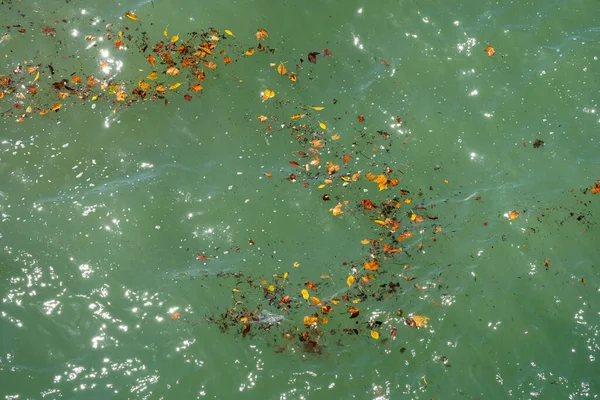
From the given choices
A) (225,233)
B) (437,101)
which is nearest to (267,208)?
Result: (225,233)

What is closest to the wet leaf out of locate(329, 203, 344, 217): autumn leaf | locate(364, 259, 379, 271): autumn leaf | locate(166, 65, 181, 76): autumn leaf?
locate(364, 259, 379, 271): autumn leaf

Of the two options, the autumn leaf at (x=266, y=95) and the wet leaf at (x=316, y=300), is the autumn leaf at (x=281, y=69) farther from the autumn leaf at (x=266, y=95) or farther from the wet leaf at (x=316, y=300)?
the wet leaf at (x=316, y=300)

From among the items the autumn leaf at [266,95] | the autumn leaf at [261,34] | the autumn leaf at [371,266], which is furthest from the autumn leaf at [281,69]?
the autumn leaf at [371,266]

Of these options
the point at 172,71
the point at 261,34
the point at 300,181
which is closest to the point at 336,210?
the point at 300,181

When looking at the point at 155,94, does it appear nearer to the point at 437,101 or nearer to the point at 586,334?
the point at 437,101

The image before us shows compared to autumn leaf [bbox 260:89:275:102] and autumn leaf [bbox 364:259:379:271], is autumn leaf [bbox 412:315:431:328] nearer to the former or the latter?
autumn leaf [bbox 364:259:379:271]

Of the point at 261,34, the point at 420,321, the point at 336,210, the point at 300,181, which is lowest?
the point at 420,321

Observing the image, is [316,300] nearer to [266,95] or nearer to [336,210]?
[336,210]

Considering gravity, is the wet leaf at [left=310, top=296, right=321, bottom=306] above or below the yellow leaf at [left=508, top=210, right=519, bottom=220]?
below

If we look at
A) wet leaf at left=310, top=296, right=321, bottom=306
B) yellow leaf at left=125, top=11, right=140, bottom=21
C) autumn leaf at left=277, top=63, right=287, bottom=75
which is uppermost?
yellow leaf at left=125, top=11, right=140, bottom=21
